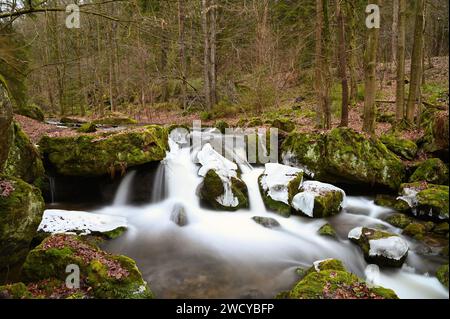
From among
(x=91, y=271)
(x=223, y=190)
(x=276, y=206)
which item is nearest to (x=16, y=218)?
(x=91, y=271)

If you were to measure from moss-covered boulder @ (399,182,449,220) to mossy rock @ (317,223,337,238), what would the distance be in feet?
6.84

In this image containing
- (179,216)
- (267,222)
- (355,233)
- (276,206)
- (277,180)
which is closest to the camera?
(355,233)

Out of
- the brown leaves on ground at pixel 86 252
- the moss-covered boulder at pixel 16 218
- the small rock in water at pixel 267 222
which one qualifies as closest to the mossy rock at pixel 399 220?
the small rock in water at pixel 267 222

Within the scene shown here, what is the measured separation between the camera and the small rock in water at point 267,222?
7.59m

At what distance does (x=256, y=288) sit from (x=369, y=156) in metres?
5.45

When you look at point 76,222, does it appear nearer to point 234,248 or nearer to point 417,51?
point 234,248

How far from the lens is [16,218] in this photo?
4586mm

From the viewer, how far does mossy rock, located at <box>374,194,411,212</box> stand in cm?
767

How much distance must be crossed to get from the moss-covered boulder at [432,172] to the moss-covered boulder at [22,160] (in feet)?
30.8

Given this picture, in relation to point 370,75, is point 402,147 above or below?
below

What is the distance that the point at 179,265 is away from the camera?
6.03 metres

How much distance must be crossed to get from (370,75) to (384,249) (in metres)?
5.72

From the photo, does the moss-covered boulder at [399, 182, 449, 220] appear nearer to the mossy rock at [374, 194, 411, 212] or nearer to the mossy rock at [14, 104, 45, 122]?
the mossy rock at [374, 194, 411, 212]

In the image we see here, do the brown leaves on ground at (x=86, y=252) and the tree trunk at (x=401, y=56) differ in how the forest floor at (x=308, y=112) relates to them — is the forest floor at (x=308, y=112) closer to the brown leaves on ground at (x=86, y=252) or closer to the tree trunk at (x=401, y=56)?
the tree trunk at (x=401, y=56)
